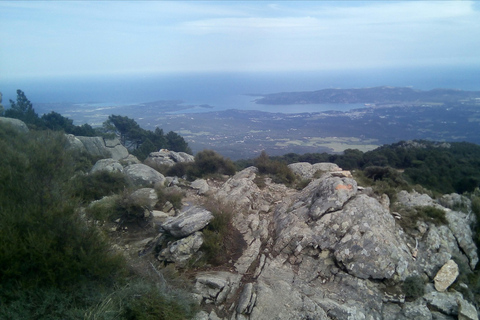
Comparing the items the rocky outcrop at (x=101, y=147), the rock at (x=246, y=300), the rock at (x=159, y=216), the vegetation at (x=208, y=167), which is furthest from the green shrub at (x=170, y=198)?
the rocky outcrop at (x=101, y=147)

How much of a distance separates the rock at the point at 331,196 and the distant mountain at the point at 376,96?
191 ft

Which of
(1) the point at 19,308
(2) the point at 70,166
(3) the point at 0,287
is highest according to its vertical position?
(2) the point at 70,166

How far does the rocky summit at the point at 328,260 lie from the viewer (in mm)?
5434

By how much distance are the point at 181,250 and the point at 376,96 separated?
68.0 metres

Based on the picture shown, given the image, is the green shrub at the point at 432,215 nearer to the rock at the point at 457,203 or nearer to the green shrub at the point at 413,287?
the rock at the point at 457,203

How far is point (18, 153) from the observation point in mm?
4930

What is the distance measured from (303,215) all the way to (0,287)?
22.3 ft

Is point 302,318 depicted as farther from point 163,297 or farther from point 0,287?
point 0,287

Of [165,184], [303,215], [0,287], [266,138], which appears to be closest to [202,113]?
[266,138]

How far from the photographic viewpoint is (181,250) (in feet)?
21.1

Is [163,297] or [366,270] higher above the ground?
[163,297]

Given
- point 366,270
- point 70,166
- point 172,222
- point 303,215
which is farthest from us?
point 303,215

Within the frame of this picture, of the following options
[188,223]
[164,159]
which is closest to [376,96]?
[164,159]

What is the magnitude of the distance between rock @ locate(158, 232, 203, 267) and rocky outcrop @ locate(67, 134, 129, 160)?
1735 cm
